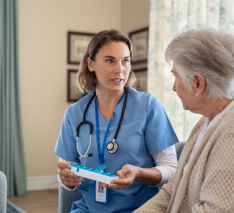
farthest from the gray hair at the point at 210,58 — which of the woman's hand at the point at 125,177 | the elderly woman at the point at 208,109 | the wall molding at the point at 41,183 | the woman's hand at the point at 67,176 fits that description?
the wall molding at the point at 41,183

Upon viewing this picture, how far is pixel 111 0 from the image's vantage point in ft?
15.4

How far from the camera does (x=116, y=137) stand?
163 centimetres

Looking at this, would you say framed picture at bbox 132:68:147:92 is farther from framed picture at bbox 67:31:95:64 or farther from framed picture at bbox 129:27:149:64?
framed picture at bbox 67:31:95:64

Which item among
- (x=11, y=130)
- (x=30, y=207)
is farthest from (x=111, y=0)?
(x=30, y=207)

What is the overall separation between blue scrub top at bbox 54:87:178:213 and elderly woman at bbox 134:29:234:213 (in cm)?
38

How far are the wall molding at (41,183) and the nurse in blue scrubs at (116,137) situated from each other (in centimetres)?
267

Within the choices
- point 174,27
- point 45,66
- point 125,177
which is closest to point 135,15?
point 174,27

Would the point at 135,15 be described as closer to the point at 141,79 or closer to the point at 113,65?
the point at 141,79

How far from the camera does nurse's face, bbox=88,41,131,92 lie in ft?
5.59

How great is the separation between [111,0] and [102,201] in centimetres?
373

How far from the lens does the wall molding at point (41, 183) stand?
4.24 metres

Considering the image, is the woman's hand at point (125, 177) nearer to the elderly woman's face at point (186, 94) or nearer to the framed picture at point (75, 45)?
the elderly woman's face at point (186, 94)

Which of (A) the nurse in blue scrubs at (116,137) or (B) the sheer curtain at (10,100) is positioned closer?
(A) the nurse in blue scrubs at (116,137)

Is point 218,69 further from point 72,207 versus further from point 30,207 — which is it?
point 30,207
